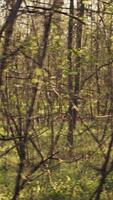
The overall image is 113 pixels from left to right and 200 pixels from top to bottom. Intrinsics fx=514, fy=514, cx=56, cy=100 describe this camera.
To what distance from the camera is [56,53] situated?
7.95m

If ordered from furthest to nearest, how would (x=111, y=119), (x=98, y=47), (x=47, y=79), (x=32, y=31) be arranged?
(x=98, y=47)
(x=111, y=119)
(x=32, y=31)
(x=47, y=79)

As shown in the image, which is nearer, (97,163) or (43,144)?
(43,144)

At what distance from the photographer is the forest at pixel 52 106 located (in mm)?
4289

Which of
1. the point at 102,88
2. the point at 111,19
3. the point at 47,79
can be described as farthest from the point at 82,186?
the point at 47,79

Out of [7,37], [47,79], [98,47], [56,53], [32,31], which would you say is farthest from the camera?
[98,47]

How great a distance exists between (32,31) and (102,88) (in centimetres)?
258

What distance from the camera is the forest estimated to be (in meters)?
4.29

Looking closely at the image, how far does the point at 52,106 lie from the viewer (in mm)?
5918

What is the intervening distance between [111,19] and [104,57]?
1149 mm

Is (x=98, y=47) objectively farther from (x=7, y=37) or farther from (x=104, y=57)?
(x=7, y=37)

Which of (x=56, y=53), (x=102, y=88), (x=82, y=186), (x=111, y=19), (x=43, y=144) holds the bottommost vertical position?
(x=82, y=186)

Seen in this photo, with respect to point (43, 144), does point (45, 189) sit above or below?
below

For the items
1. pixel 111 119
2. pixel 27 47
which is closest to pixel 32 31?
pixel 111 119

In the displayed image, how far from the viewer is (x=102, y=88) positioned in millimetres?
8367
